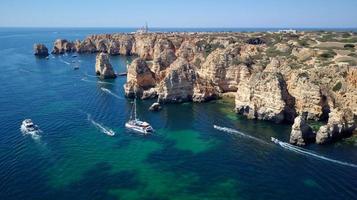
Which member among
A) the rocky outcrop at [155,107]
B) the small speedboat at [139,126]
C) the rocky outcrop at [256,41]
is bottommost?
the small speedboat at [139,126]

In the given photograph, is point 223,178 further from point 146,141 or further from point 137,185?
point 146,141

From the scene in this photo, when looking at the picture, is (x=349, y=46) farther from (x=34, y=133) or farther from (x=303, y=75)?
(x=34, y=133)

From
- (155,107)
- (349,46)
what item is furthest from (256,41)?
(155,107)

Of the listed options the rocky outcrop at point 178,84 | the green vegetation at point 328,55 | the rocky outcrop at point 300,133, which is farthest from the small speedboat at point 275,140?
the green vegetation at point 328,55

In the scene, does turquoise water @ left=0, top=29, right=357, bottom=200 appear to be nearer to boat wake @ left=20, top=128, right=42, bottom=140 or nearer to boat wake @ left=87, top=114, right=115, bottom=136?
boat wake @ left=87, top=114, right=115, bottom=136

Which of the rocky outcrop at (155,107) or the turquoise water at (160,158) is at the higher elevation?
the rocky outcrop at (155,107)

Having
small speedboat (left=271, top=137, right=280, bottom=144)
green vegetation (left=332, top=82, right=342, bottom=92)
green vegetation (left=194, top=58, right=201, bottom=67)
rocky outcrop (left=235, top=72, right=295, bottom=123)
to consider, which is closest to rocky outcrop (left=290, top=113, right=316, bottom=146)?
small speedboat (left=271, top=137, right=280, bottom=144)

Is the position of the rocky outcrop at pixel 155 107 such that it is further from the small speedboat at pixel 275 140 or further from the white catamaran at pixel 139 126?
the small speedboat at pixel 275 140

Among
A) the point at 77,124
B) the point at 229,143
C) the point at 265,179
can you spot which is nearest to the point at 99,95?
the point at 77,124
